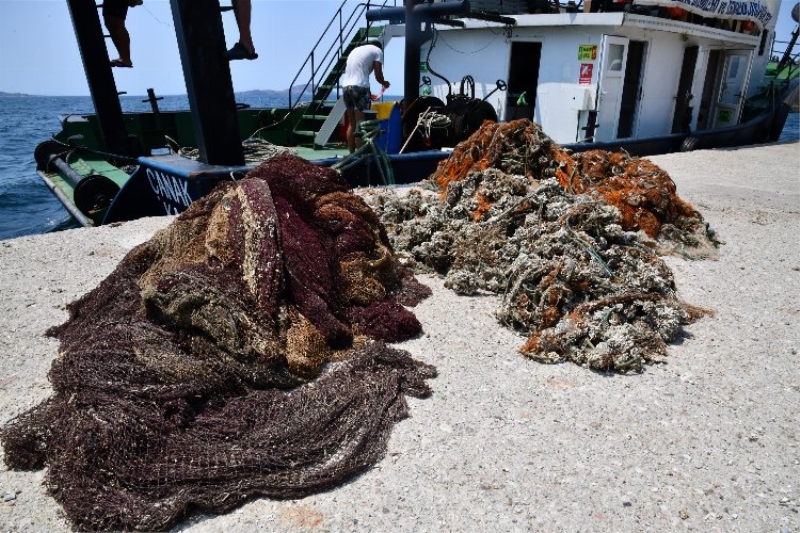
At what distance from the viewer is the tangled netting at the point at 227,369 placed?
2344 millimetres

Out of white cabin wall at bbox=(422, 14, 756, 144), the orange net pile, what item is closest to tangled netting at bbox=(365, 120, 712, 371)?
the orange net pile

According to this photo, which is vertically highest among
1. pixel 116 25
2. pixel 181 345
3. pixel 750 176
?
pixel 116 25

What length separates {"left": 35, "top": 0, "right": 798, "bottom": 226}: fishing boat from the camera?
6270 millimetres

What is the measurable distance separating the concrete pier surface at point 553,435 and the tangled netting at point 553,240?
0.19 m

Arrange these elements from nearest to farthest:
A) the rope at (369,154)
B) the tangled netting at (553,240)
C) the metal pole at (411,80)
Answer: the tangled netting at (553,240) < the rope at (369,154) < the metal pole at (411,80)

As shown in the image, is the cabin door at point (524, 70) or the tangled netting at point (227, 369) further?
the cabin door at point (524, 70)

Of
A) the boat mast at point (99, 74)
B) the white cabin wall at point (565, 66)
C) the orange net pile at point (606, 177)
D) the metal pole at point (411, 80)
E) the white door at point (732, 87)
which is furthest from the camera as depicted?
the white door at point (732, 87)

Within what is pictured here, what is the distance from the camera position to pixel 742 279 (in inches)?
197

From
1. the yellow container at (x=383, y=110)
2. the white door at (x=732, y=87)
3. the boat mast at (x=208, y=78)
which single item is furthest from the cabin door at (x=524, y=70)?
the boat mast at (x=208, y=78)

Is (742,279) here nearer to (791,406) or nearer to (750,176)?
(791,406)

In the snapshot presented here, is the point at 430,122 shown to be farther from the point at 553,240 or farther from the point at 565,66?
the point at 553,240

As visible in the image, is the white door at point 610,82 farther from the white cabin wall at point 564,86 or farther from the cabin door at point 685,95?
the cabin door at point 685,95

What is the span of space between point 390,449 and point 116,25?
327 inches

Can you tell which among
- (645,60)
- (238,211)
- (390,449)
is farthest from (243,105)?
(390,449)
